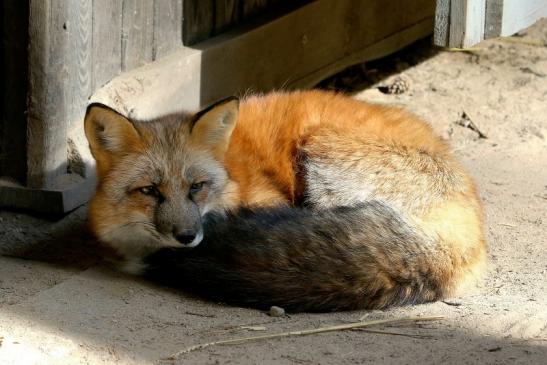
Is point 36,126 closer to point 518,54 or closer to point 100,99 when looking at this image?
point 100,99

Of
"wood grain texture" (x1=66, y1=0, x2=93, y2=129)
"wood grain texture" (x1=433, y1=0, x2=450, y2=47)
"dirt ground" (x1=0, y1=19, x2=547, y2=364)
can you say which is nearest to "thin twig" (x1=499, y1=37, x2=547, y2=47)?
"dirt ground" (x1=0, y1=19, x2=547, y2=364)

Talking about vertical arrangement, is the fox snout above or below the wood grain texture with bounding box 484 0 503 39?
below

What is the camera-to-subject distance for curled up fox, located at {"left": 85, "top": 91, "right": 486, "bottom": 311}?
460 cm

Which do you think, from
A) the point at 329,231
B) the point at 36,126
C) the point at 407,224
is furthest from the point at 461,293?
the point at 36,126

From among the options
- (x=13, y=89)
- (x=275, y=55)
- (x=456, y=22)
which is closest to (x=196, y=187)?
(x=13, y=89)

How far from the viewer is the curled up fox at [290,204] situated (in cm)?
460

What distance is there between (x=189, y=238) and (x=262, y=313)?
0.54 m

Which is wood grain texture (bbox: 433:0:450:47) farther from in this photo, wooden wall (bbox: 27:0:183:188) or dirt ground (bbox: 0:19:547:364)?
wooden wall (bbox: 27:0:183:188)

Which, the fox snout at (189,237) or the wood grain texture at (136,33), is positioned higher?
the wood grain texture at (136,33)

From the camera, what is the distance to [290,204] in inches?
216

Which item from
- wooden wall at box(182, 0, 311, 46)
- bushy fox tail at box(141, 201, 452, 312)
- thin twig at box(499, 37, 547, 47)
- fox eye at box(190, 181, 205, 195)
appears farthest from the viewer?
thin twig at box(499, 37, 547, 47)

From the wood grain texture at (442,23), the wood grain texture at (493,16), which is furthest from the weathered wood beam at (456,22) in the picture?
the wood grain texture at (493,16)

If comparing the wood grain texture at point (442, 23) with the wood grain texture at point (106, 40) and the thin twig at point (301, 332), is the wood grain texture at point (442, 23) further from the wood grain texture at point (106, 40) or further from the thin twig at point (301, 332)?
the wood grain texture at point (106, 40)

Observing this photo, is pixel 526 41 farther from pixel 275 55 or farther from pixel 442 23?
pixel 442 23
